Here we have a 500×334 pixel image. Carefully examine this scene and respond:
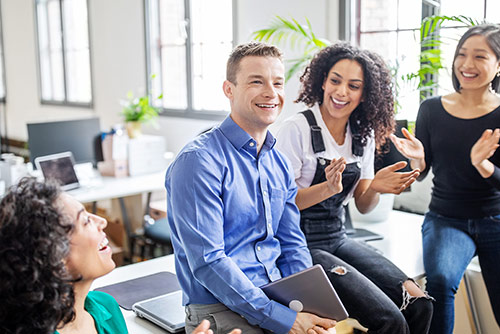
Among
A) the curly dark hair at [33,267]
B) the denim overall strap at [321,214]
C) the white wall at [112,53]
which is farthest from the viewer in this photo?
the white wall at [112,53]

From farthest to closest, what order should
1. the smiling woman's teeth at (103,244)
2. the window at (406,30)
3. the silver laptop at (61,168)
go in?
the silver laptop at (61,168), the window at (406,30), the smiling woman's teeth at (103,244)

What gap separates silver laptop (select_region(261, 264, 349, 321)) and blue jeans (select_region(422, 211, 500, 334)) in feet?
2.13

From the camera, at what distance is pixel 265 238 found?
1.89 meters

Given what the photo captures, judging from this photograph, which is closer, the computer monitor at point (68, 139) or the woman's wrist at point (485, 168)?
the woman's wrist at point (485, 168)

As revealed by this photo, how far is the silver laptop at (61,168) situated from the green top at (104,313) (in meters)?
2.19

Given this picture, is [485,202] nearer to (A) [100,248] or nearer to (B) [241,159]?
(B) [241,159]

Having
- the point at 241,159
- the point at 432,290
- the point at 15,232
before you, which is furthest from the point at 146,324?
the point at 432,290

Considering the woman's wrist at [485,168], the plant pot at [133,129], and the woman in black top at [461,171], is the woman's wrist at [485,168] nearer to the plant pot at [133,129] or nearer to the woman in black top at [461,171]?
the woman in black top at [461,171]

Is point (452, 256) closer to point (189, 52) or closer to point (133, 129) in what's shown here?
point (133, 129)

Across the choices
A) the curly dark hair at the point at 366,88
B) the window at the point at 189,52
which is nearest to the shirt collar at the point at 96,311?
the curly dark hair at the point at 366,88

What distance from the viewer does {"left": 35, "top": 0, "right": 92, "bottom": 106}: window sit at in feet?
21.2

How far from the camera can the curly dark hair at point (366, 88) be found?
2.35 meters

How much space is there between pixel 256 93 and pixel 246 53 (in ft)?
0.46

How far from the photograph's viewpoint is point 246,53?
189 cm
